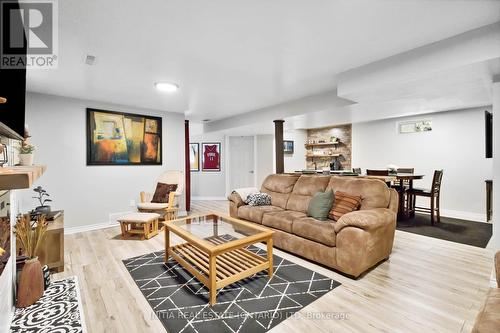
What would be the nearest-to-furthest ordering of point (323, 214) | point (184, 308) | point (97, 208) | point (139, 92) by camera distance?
point (184, 308) < point (323, 214) < point (139, 92) < point (97, 208)

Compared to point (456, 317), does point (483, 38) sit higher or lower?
higher

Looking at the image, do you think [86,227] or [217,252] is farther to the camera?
[86,227]

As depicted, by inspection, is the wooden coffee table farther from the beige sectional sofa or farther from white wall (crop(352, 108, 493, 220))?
white wall (crop(352, 108, 493, 220))

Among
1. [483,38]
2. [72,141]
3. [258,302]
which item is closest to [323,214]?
[258,302]

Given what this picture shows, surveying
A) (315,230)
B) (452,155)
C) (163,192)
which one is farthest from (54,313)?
(452,155)

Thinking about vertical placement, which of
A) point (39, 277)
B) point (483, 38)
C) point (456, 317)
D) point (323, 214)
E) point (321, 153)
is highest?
point (483, 38)

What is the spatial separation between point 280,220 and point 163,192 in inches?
101

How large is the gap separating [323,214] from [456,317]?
1481mm

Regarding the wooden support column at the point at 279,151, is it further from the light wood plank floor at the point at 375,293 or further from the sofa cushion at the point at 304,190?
the light wood plank floor at the point at 375,293

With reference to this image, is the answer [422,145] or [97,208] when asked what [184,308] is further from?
[422,145]

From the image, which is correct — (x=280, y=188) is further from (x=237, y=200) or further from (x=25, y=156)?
(x=25, y=156)

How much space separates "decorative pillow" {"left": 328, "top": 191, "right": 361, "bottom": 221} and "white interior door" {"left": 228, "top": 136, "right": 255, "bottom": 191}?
4788mm

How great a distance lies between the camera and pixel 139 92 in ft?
12.6

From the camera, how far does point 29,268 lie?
6.64 feet
